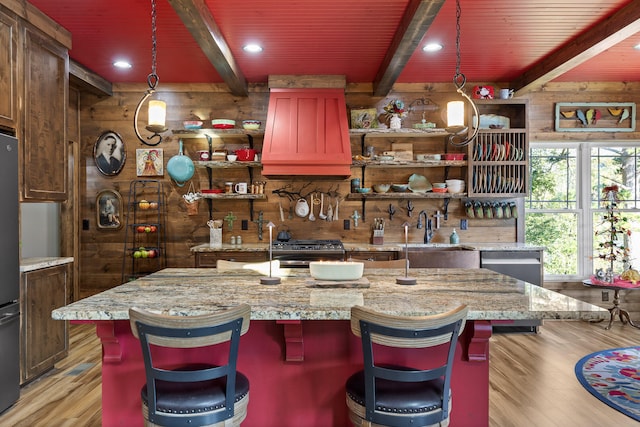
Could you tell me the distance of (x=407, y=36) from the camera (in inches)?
130

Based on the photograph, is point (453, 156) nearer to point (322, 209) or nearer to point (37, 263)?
point (322, 209)

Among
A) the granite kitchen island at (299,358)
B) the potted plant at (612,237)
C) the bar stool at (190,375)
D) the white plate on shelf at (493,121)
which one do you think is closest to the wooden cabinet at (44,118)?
the granite kitchen island at (299,358)

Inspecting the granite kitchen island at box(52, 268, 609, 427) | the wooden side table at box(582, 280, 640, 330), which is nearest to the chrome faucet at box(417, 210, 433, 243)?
the wooden side table at box(582, 280, 640, 330)

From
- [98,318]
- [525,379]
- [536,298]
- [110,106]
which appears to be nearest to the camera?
[98,318]

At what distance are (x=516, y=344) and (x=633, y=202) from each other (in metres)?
2.60

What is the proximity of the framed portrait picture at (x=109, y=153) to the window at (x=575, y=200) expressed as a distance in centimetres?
491

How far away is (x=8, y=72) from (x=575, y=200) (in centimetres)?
574

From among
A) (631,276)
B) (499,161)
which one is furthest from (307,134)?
(631,276)

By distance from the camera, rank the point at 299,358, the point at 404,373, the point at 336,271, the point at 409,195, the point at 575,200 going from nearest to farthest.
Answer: the point at 404,373
the point at 299,358
the point at 336,271
the point at 409,195
the point at 575,200

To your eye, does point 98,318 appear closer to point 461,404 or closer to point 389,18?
point 461,404

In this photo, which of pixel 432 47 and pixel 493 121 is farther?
pixel 493 121

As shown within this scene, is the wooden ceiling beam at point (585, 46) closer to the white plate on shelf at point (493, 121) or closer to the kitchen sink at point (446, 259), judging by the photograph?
the white plate on shelf at point (493, 121)

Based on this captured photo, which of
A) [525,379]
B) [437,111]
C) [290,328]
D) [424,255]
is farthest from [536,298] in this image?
[437,111]

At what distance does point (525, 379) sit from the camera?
3.20 metres
